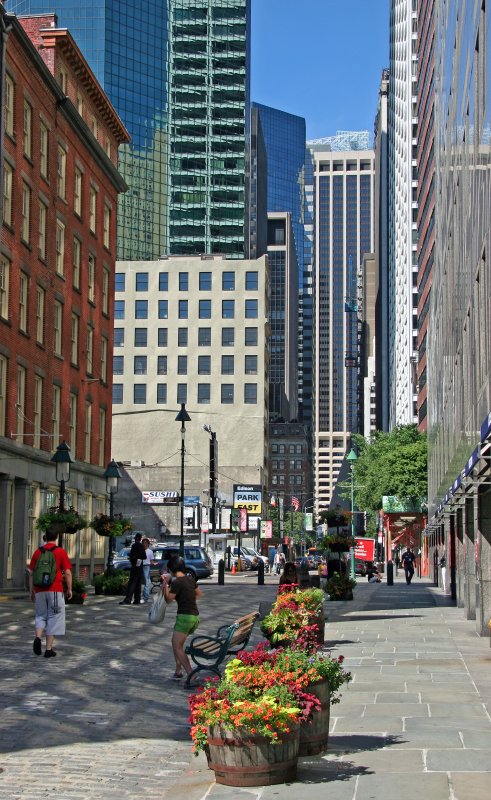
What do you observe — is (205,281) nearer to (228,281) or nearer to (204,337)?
(228,281)

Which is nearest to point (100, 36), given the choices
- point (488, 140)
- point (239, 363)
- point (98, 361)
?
point (239, 363)

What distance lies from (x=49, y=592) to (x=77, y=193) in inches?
1323

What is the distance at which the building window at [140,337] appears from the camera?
11856cm

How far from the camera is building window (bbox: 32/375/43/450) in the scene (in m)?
42.5

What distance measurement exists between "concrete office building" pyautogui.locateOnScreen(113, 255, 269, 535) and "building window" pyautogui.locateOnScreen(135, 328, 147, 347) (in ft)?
0.48

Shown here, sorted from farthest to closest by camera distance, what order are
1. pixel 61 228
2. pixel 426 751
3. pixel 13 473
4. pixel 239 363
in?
pixel 239 363 → pixel 61 228 → pixel 13 473 → pixel 426 751

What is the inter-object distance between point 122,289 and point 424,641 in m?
101

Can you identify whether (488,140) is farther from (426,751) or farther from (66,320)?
(66,320)

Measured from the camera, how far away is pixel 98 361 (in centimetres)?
5247

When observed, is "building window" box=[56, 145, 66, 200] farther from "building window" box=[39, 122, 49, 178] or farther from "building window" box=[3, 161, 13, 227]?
"building window" box=[3, 161, 13, 227]

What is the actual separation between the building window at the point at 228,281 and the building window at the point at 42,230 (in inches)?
2905

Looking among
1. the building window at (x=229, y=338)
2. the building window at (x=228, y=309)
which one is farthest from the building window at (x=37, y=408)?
the building window at (x=228, y=309)

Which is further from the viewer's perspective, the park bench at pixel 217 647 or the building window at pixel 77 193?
the building window at pixel 77 193

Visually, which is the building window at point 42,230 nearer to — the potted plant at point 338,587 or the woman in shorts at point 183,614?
the potted plant at point 338,587
